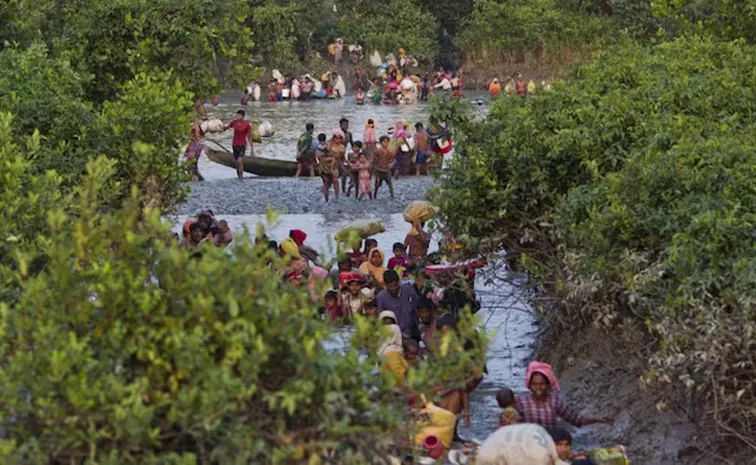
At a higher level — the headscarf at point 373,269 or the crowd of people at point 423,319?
the crowd of people at point 423,319

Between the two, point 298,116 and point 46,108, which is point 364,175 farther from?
point 298,116

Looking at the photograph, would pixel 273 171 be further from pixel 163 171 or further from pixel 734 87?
pixel 734 87

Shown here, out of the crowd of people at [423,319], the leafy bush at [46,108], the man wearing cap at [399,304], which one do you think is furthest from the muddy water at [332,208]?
the leafy bush at [46,108]

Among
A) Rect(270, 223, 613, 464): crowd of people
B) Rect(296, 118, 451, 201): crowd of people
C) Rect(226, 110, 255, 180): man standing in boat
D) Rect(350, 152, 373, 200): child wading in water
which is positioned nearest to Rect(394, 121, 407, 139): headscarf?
Rect(296, 118, 451, 201): crowd of people

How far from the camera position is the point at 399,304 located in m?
14.4

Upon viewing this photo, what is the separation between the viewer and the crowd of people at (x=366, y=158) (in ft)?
84.9

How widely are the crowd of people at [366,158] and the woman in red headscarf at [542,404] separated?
12940mm

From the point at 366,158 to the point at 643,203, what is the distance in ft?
48.4

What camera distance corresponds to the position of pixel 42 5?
19422mm

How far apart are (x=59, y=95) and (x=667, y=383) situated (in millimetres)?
7717

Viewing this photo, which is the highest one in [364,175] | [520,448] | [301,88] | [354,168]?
[520,448]

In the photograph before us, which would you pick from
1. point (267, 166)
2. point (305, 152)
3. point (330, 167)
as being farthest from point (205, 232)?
point (267, 166)

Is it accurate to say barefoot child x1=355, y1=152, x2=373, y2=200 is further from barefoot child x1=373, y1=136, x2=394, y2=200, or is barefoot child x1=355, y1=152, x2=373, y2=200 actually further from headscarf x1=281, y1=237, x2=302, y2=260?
headscarf x1=281, y1=237, x2=302, y2=260

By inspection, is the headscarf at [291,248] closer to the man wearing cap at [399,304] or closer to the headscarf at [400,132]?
the man wearing cap at [399,304]
